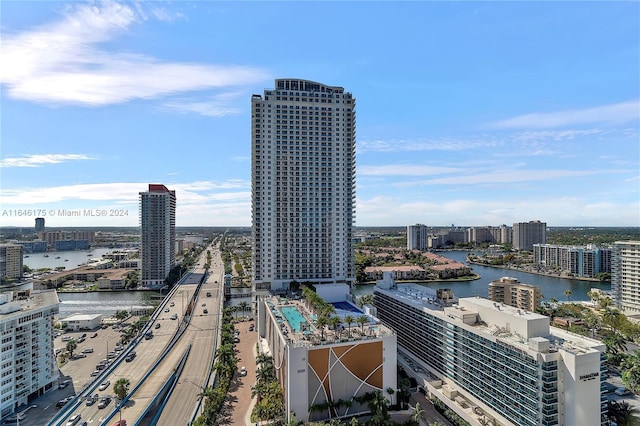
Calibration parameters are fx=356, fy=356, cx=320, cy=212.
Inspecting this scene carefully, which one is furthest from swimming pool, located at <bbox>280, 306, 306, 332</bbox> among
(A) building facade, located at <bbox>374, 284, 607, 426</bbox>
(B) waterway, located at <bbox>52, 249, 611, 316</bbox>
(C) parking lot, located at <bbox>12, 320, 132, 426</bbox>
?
(B) waterway, located at <bbox>52, 249, 611, 316</bbox>

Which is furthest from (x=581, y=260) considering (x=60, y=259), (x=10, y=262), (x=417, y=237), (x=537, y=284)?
(x=60, y=259)

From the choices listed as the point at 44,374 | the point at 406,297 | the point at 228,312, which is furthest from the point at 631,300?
the point at 44,374

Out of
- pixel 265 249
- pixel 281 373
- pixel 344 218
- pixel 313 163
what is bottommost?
pixel 281 373

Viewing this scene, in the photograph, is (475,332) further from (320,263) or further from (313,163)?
(313,163)

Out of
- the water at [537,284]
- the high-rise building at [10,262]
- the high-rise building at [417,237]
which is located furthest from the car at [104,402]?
the high-rise building at [417,237]

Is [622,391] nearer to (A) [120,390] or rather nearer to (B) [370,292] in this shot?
(A) [120,390]

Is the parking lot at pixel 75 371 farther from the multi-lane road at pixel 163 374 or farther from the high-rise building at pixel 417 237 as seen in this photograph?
the high-rise building at pixel 417 237
